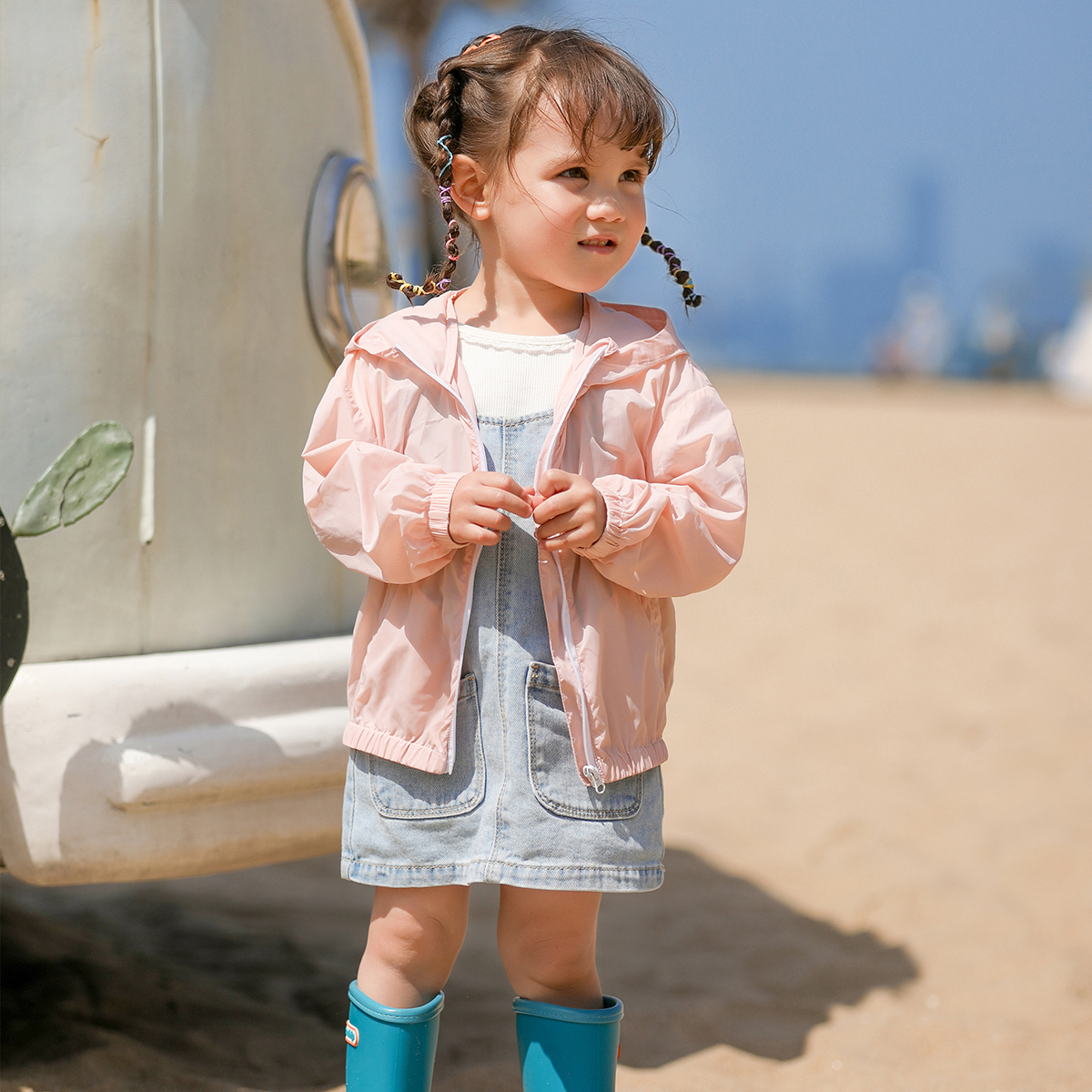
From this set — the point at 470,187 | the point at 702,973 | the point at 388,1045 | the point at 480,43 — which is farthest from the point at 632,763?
the point at 702,973

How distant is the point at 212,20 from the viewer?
198cm

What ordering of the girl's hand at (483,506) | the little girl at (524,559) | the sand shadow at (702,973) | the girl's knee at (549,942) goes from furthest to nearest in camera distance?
the sand shadow at (702,973) → the girl's knee at (549,942) → the little girl at (524,559) → the girl's hand at (483,506)

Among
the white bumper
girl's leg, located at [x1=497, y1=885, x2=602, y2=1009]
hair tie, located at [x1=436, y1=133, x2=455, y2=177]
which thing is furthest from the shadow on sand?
hair tie, located at [x1=436, y1=133, x2=455, y2=177]

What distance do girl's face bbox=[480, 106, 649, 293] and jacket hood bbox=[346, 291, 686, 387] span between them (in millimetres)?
62

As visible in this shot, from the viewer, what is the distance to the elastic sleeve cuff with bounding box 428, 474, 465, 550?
63.2 inches

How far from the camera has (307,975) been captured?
2811 millimetres

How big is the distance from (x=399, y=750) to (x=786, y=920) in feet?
6.07

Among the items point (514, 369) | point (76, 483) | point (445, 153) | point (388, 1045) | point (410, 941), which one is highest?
point (445, 153)

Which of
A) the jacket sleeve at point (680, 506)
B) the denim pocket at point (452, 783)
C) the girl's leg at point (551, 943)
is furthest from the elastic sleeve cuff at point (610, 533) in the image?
the girl's leg at point (551, 943)

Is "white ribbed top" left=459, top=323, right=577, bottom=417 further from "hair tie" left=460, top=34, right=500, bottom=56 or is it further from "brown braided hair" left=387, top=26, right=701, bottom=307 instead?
"hair tie" left=460, top=34, right=500, bottom=56

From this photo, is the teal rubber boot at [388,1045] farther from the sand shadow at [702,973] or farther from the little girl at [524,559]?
the sand shadow at [702,973]

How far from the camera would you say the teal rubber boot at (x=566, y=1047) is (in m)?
1.78

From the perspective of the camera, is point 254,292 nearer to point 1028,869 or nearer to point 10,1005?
point 10,1005

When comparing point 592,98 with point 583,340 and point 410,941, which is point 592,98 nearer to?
point 583,340
